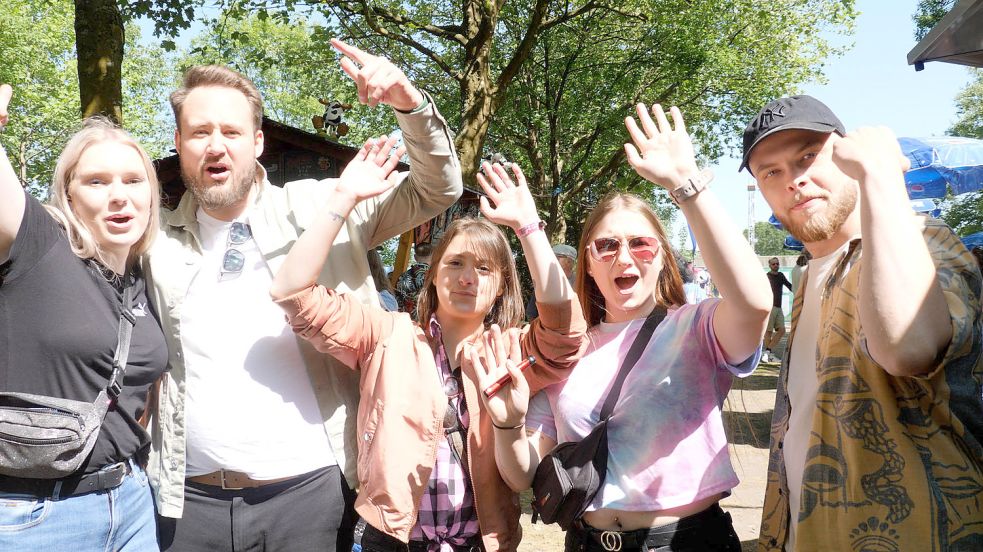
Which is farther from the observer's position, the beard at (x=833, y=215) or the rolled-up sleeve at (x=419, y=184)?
the rolled-up sleeve at (x=419, y=184)

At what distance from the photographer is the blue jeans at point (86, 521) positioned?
167 centimetres

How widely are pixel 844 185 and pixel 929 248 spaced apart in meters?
0.34

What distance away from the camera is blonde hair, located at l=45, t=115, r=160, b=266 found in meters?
1.87

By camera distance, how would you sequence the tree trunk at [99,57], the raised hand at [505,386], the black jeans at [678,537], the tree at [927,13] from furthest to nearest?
the tree at [927,13], the tree trunk at [99,57], the raised hand at [505,386], the black jeans at [678,537]

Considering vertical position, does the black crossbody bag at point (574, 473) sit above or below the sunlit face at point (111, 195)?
below

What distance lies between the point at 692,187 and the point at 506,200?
60 cm

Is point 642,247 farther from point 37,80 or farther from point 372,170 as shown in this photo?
point 37,80

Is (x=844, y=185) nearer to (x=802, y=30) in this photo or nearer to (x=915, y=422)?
(x=915, y=422)

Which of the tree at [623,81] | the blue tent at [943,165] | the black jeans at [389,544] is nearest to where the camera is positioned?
the black jeans at [389,544]

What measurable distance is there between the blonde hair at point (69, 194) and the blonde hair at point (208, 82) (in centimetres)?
21

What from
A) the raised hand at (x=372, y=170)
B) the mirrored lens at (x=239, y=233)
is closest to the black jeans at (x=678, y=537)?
the raised hand at (x=372, y=170)

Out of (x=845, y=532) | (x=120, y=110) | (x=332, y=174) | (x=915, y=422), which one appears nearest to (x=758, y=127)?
(x=915, y=422)

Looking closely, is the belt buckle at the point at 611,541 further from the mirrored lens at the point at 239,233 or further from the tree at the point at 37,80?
the tree at the point at 37,80

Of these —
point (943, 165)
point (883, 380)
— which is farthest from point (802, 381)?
point (943, 165)
